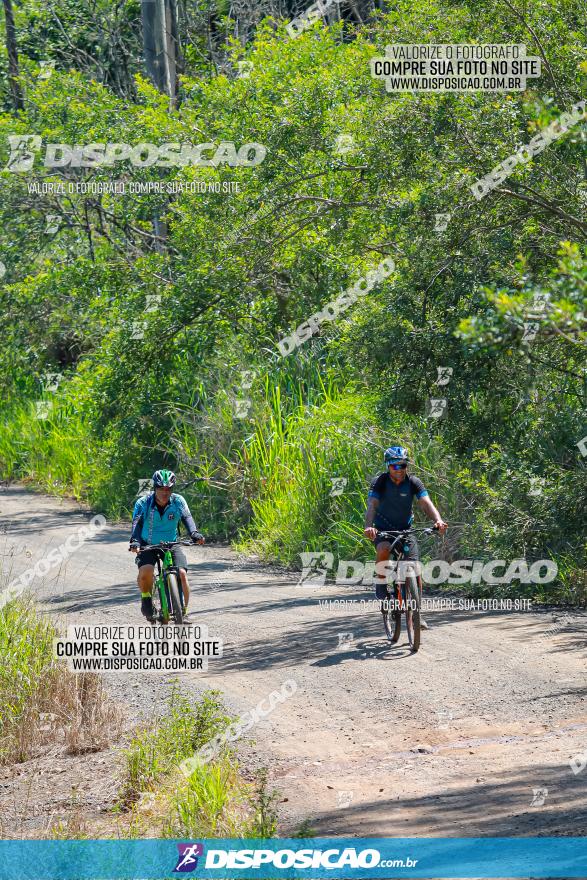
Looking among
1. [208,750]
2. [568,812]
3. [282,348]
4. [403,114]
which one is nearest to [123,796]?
[208,750]

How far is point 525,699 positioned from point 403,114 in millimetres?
7286

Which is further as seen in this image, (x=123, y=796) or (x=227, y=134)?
(x=227, y=134)

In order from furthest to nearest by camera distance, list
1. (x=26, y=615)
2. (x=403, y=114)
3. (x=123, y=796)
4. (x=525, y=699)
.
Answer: (x=403, y=114)
(x=26, y=615)
(x=525, y=699)
(x=123, y=796)

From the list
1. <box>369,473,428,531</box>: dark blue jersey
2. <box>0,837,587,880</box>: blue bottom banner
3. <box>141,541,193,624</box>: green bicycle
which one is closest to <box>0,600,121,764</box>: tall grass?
<box>141,541,193,624</box>: green bicycle

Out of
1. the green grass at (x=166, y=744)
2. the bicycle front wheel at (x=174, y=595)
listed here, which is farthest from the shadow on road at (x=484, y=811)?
the bicycle front wheel at (x=174, y=595)

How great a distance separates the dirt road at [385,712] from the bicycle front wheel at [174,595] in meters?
0.68

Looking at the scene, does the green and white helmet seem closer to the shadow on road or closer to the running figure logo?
the shadow on road

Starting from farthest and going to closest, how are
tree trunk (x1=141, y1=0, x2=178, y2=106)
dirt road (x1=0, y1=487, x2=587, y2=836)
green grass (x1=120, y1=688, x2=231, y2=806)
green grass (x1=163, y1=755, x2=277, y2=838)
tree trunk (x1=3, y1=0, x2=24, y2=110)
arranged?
tree trunk (x1=3, y1=0, x2=24, y2=110)
tree trunk (x1=141, y1=0, x2=178, y2=106)
green grass (x1=120, y1=688, x2=231, y2=806)
dirt road (x1=0, y1=487, x2=587, y2=836)
green grass (x1=163, y1=755, x2=277, y2=838)

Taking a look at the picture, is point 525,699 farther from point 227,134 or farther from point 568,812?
point 227,134

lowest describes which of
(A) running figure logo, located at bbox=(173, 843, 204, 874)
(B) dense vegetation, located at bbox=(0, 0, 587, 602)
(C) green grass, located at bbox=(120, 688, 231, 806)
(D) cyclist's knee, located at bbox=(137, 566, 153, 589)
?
(A) running figure logo, located at bbox=(173, 843, 204, 874)

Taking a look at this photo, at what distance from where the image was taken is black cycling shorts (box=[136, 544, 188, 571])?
1251cm

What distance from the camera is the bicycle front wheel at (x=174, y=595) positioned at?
12.4m

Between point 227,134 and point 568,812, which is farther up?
point 227,134

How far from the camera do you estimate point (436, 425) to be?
14.5 m
